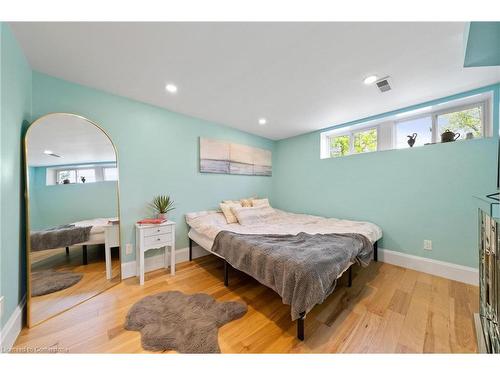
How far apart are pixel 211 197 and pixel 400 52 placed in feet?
9.23

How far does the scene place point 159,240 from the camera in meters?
2.14

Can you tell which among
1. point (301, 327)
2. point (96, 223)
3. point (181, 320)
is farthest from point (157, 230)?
point (301, 327)

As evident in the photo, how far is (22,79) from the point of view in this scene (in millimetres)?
1445

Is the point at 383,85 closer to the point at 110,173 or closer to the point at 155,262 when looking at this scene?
the point at 110,173

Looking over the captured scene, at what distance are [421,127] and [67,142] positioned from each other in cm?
445

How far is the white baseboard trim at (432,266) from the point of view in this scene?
6.46ft

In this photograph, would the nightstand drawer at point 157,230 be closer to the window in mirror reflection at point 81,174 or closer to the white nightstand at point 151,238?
the white nightstand at point 151,238

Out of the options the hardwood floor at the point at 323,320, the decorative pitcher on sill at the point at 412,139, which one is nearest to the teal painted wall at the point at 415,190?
the decorative pitcher on sill at the point at 412,139

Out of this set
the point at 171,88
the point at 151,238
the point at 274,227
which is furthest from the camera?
the point at 274,227

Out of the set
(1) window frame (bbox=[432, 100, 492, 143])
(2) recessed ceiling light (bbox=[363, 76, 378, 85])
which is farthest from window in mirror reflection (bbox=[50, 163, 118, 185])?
(1) window frame (bbox=[432, 100, 492, 143])

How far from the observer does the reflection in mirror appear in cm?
151

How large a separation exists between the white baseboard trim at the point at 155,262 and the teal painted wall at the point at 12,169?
32.0 inches

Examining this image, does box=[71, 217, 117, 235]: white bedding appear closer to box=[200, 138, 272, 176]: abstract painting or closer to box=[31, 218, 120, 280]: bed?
box=[31, 218, 120, 280]: bed

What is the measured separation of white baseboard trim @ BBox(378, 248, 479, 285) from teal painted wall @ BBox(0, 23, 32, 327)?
13.0 feet
